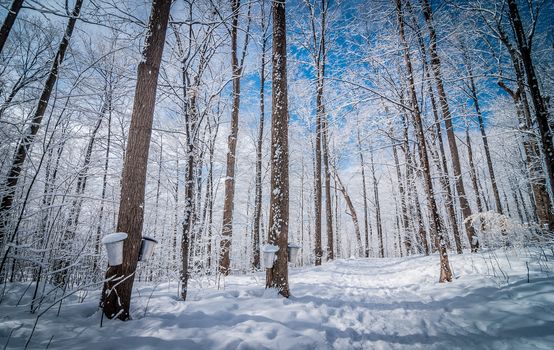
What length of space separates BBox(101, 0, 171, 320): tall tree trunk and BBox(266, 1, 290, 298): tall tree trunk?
7.18 ft

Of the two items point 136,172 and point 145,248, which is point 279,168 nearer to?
point 136,172

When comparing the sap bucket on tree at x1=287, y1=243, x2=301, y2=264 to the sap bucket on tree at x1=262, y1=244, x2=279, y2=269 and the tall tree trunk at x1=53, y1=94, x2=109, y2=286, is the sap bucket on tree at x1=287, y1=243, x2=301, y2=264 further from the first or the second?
the tall tree trunk at x1=53, y1=94, x2=109, y2=286

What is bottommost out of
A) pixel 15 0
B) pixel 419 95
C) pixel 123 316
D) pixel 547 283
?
pixel 123 316

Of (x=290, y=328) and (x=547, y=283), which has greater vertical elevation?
(x=547, y=283)

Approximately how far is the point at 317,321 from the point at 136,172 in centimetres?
325

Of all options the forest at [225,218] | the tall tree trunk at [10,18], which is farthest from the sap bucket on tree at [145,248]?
the tall tree trunk at [10,18]

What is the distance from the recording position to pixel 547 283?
10.7 ft

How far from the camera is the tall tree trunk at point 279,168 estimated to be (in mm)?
4152

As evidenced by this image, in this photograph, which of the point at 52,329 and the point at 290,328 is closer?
the point at 52,329

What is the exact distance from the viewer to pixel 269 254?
13.3ft

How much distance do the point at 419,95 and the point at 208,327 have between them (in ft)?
22.6

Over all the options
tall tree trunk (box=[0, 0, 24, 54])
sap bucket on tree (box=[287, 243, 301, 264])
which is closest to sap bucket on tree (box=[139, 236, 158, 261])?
sap bucket on tree (box=[287, 243, 301, 264])

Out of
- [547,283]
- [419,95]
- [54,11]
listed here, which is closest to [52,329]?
[54,11]

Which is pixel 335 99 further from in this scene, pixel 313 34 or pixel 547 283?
pixel 313 34
